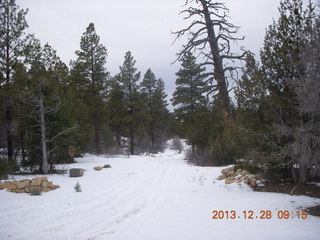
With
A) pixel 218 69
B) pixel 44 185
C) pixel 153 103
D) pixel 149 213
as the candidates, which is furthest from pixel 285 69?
pixel 153 103

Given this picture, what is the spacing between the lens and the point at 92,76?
21.6 metres

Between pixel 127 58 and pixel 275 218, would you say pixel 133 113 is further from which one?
pixel 275 218

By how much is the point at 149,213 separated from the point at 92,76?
18.6 metres

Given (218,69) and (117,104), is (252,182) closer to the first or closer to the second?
(218,69)

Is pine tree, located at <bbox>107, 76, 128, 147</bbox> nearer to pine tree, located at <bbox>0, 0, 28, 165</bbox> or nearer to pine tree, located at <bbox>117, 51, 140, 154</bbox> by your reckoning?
pine tree, located at <bbox>117, 51, 140, 154</bbox>

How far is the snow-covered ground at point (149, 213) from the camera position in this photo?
14.1 feet

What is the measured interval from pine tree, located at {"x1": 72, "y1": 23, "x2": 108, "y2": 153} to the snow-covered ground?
42.6 feet

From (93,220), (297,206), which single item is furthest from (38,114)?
(297,206)

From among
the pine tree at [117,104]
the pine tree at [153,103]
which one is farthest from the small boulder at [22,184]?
the pine tree at [153,103]

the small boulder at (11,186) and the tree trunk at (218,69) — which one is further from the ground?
the tree trunk at (218,69)

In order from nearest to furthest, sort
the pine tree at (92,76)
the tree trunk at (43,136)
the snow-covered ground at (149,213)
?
the snow-covered ground at (149,213) < the tree trunk at (43,136) < the pine tree at (92,76)

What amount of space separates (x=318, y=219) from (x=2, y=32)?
15.6 meters

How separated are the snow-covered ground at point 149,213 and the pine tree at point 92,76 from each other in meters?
13.0
